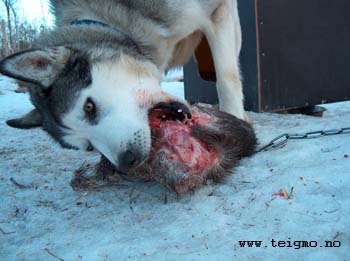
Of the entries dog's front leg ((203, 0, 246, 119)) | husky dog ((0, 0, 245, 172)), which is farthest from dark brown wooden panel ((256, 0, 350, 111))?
husky dog ((0, 0, 245, 172))

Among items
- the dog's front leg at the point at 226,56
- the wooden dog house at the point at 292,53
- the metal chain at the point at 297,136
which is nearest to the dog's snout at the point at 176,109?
the metal chain at the point at 297,136

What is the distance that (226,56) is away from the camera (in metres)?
3.29

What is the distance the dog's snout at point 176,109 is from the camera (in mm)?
2059

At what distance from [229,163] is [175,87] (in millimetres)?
6840

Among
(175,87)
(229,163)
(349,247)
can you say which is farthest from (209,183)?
(175,87)

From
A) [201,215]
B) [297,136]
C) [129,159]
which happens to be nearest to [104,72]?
[129,159]

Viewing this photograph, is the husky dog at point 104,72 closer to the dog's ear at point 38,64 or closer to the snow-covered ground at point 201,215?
the dog's ear at point 38,64

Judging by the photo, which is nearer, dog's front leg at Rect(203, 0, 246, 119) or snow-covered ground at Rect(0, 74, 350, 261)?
snow-covered ground at Rect(0, 74, 350, 261)

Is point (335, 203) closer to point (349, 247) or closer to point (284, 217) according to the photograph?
point (284, 217)

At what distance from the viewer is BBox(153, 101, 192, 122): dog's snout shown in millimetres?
2059

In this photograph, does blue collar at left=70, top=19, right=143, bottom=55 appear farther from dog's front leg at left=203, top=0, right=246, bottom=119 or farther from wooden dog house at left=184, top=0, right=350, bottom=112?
wooden dog house at left=184, top=0, right=350, bottom=112

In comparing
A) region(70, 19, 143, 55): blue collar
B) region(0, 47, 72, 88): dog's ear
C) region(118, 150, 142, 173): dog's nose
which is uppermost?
region(70, 19, 143, 55): blue collar

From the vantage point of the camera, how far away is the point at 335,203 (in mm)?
1517

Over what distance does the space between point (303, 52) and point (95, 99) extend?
278 centimetres
